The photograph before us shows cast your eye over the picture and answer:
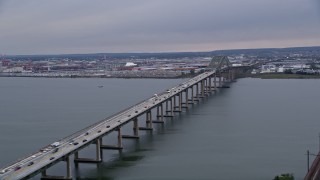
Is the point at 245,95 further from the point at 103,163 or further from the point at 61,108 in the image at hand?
the point at 103,163

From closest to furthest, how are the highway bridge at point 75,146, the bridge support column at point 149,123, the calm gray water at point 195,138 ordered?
the highway bridge at point 75,146 → the calm gray water at point 195,138 → the bridge support column at point 149,123

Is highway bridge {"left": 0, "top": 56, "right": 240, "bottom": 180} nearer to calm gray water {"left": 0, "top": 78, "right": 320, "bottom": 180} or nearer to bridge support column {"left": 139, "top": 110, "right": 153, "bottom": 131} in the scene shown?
bridge support column {"left": 139, "top": 110, "right": 153, "bottom": 131}

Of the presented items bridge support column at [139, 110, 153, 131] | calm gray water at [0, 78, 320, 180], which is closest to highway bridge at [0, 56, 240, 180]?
bridge support column at [139, 110, 153, 131]

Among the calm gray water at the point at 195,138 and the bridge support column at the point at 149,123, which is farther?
the bridge support column at the point at 149,123

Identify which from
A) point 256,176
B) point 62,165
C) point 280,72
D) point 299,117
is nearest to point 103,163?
point 62,165

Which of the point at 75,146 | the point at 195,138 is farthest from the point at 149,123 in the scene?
the point at 75,146

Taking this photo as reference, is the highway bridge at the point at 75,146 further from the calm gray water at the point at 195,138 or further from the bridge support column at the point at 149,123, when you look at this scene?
the calm gray water at the point at 195,138

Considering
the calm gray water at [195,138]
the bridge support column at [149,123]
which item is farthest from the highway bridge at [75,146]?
the calm gray water at [195,138]

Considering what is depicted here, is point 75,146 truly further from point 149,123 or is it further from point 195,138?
point 149,123
